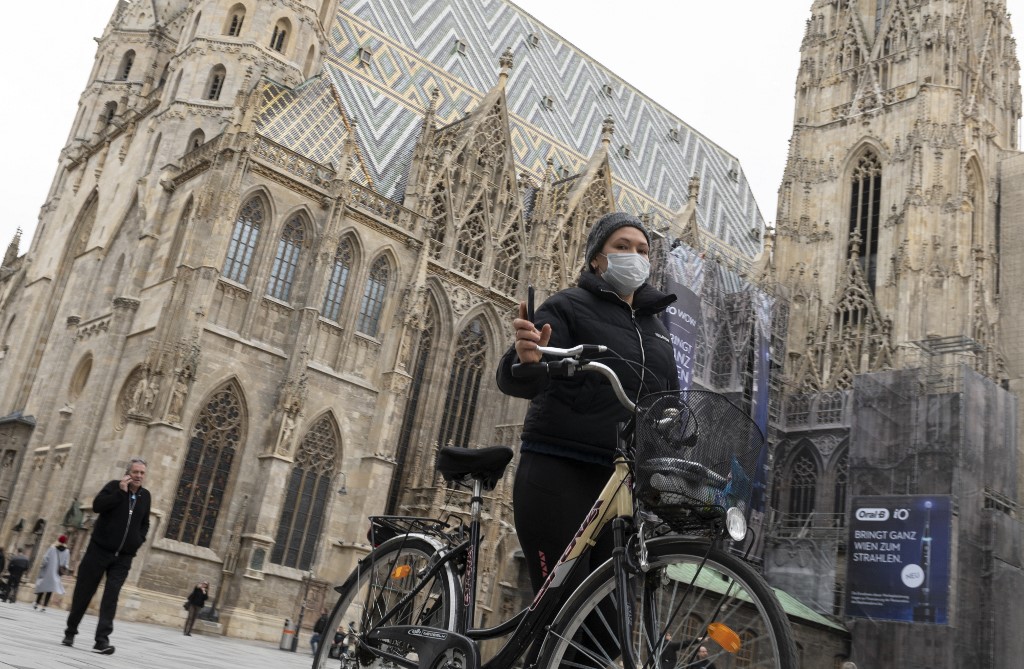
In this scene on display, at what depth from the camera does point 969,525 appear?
2366 cm

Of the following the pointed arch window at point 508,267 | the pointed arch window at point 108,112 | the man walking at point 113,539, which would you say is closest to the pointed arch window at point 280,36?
the pointed arch window at point 508,267

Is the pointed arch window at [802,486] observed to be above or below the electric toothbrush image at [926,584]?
above

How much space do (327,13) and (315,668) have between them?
26080 mm

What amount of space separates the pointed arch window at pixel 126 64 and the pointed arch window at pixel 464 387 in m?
15.6

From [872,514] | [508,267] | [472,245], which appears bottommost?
[872,514]

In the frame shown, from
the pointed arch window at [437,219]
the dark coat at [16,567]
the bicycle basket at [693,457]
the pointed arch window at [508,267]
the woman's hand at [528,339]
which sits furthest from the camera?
the pointed arch window at [508,267]

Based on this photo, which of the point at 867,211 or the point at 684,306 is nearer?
the point at 684,306

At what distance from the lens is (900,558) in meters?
23.0

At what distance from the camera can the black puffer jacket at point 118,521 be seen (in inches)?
280

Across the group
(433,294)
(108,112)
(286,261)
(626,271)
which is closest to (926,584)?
(433,294)

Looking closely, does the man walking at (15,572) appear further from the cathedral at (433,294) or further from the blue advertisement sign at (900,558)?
the blue advertisement sign at (900,558)

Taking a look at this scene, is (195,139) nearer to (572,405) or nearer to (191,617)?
(191,617)

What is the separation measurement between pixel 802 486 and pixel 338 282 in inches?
654

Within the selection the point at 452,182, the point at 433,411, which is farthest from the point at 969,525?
the point at 452,182
